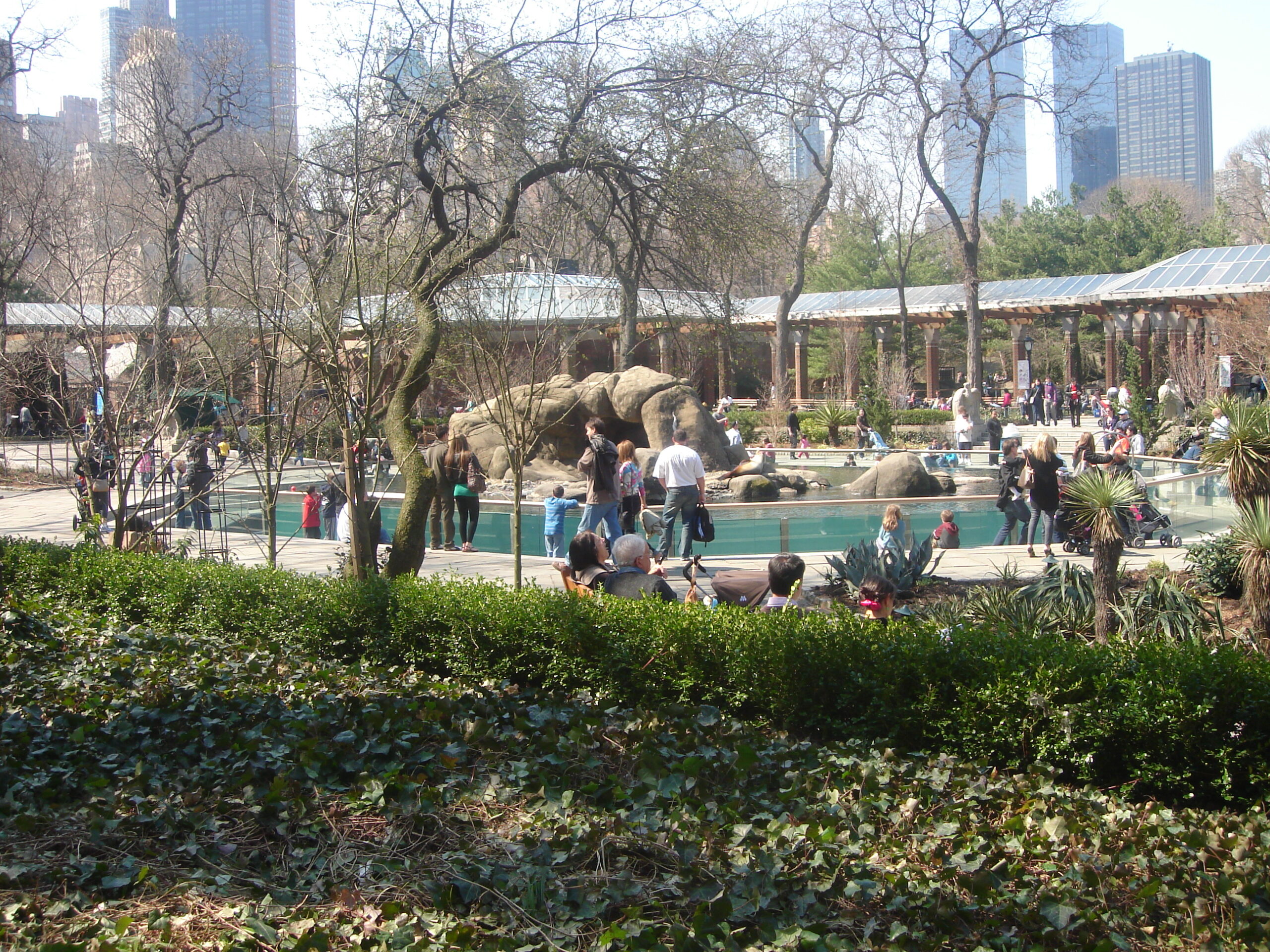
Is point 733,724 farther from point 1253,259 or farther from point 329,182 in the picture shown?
point 1253,259

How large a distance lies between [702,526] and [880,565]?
2415 millimetres

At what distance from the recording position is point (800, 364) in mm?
38125

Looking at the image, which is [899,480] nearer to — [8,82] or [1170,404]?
[1170,404]

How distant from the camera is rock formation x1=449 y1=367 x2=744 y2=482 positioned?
18734 mm

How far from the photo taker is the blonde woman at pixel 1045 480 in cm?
1030

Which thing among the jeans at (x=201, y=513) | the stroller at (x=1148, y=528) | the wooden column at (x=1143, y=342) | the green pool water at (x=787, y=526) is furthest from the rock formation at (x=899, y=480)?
the wooden column at (x=1143, y=342)

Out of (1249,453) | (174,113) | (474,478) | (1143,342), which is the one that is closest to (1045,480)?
(1249,453)

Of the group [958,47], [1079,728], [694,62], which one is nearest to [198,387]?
[694,62]

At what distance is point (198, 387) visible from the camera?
37.8ft

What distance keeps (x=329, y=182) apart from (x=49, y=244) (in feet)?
13.1

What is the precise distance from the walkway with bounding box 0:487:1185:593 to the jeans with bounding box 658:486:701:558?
25cm

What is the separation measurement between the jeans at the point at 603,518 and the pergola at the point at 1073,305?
20.6 m

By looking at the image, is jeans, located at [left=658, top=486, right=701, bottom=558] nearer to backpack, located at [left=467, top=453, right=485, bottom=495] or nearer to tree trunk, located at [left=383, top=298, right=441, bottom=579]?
backpack, located at [left=467, top=453, right=485, bottom=495]

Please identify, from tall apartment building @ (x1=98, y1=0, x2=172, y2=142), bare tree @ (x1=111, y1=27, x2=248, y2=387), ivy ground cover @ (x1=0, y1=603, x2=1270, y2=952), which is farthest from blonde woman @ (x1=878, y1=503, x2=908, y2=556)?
tall apartment building @ (x1=98, y1=0, x2=172, y2=142)
